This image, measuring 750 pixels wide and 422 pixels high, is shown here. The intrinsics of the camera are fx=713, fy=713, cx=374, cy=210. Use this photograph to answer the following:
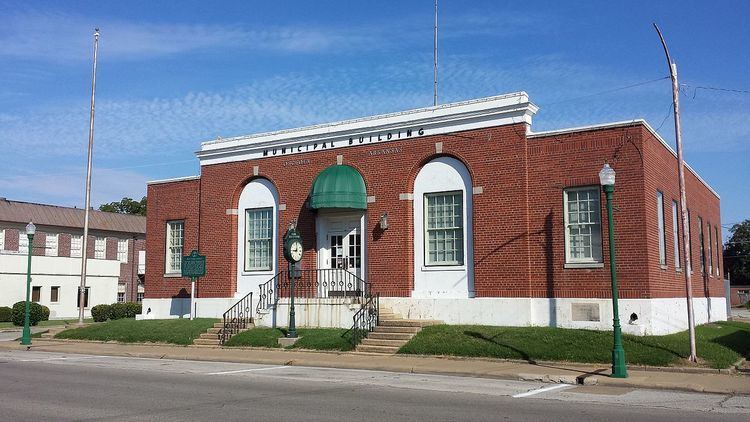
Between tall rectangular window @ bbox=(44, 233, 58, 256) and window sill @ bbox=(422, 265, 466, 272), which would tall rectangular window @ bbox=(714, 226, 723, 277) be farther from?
tall rectangular window @ bbox=(44, 233, 58, 256)

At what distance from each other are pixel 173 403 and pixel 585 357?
403 inches

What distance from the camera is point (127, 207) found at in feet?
289

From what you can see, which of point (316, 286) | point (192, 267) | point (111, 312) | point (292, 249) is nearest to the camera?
point (292, 249)

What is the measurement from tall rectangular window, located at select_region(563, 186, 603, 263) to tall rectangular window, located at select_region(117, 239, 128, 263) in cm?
4479

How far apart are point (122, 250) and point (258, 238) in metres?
34.7

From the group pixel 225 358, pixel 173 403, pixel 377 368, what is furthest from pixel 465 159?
pixel 173 403

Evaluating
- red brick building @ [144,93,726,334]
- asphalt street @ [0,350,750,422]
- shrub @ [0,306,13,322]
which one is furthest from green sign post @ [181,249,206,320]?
shrub @ [0,306,13,322]

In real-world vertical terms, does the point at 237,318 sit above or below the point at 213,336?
above

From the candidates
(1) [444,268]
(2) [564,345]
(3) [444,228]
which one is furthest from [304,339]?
(2) [564,345]

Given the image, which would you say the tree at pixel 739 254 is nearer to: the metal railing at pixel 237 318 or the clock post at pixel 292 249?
the metal railing at pixel 237 318

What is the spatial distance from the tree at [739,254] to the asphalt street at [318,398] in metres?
91.6

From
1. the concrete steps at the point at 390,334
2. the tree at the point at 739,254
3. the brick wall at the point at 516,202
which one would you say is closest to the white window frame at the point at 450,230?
the brick wall at the point at 516,202

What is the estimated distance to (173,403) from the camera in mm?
11617

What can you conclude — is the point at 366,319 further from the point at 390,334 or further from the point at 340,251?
the point at 340,251
